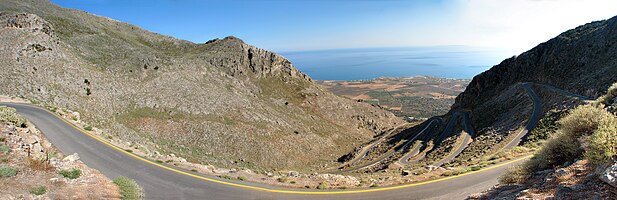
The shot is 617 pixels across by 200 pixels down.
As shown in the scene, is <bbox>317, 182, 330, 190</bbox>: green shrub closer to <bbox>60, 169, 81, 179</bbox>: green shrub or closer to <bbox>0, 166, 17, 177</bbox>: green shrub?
<bbox>60, 169, 81, 179</bbox>: green shrub

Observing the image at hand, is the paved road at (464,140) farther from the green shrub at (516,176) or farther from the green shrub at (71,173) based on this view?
the green shrub at (71,173)

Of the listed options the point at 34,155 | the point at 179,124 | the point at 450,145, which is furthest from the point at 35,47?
the point at 450,145

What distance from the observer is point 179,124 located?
1572 inches

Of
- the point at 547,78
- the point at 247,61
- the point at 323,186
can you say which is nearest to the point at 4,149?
the point at 323,186

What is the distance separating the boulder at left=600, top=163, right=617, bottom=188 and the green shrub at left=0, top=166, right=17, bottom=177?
17.0 m

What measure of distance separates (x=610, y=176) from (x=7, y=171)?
677 inches

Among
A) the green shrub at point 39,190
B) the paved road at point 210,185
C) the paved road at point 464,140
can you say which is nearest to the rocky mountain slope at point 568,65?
the paved road at point 464,140

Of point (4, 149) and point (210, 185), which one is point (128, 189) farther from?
point (4, 149)

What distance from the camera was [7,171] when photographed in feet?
32.1

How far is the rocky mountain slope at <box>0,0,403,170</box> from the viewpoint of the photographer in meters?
33.0

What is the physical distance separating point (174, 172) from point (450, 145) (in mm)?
30764

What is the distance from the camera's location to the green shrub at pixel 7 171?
962 centimetres

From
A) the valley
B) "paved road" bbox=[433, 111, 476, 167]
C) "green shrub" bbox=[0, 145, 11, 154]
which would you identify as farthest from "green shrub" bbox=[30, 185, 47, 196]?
"paved road" bbox=[433, 111, 476, 167]

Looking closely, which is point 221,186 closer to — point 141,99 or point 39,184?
point 39,184
